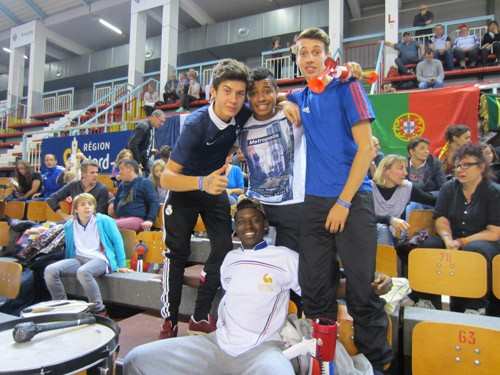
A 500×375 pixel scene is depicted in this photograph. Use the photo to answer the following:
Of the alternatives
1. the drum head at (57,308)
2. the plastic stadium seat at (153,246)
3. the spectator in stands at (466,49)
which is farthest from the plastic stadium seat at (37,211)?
the spectator in stands at (466,49)

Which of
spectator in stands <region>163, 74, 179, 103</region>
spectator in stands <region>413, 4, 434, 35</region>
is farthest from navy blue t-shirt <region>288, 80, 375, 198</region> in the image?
spectator in stands <region>163, 74, 179, 103</region>

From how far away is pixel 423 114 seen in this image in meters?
5.02

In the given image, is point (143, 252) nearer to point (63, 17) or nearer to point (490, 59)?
point (490, 59)

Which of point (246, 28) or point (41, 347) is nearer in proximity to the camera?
point (41, 347)

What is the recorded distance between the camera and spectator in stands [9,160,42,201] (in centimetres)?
560

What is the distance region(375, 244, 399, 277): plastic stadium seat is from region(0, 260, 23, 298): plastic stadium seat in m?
2.38

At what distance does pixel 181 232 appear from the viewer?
189cm

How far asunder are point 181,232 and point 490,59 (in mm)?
6963

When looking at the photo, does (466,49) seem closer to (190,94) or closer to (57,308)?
(190,94)

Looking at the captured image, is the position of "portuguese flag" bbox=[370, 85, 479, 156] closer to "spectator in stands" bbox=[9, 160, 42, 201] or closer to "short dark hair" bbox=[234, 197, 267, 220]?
"short dark hair" bbox=[234, 197, 267, 220]

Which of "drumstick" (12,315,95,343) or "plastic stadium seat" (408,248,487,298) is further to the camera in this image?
"plastic stadium seat" (408,248,487,298)

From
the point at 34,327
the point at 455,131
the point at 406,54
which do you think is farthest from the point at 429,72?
the point at 34,327

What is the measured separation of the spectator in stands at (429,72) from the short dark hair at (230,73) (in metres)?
5.68

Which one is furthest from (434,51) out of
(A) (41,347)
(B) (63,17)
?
(B) (63,17)
